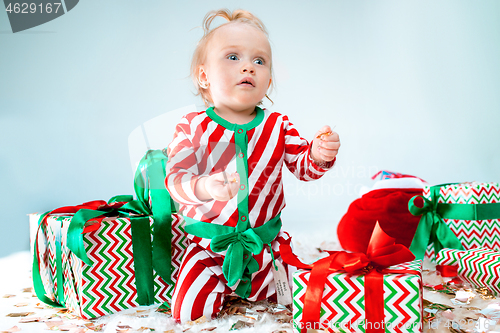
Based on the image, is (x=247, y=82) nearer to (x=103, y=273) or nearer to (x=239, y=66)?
(x=239, y=66)

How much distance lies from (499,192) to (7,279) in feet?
4.37

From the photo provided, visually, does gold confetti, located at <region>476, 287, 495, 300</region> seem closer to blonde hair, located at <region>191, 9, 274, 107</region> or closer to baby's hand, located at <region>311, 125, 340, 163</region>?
baby's hand, located at <region>311, 125, 340, 163</region>

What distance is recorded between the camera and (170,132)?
986 mm

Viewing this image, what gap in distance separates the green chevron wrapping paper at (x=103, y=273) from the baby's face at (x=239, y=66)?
0.33m

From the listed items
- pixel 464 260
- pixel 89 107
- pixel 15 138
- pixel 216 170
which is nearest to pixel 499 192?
pixel 464 260

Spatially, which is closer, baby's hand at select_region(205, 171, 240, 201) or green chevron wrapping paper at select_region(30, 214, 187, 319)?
baby's hand at select_region(205, 171, 240, 201)

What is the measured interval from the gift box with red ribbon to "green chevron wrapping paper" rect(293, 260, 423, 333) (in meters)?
0.35

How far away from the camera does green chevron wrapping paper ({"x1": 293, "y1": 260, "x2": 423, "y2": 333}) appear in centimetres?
66

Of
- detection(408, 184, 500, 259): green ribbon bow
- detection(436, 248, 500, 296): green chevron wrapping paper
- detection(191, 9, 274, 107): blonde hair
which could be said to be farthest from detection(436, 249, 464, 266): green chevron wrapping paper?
detection(191, 9, 274, 107): blonde hair

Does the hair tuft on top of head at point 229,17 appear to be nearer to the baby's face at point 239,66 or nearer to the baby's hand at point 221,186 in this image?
the baby's face at point 239,66

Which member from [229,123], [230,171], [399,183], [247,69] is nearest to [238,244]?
[230,171]

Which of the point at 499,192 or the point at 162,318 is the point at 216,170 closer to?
the point at 162,318
